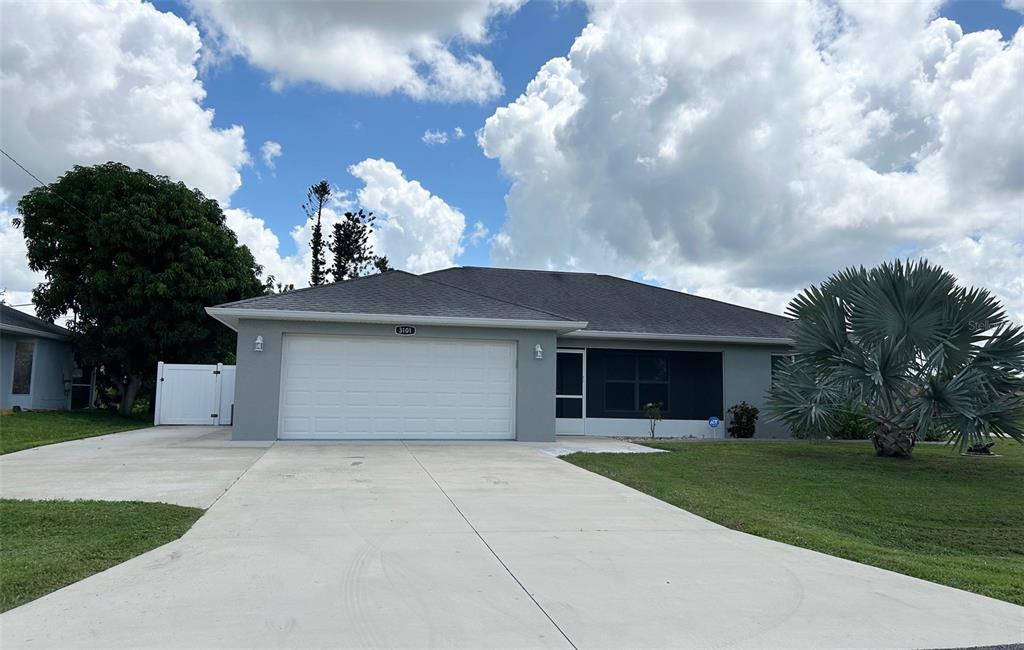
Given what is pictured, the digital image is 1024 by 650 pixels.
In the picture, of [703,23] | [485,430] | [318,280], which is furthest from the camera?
[318,280]

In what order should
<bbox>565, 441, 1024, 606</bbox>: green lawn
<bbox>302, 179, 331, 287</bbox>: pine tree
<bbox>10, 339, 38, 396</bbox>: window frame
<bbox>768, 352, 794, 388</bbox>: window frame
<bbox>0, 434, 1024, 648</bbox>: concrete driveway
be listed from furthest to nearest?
<bbox>302, 179, 331, 287</bbox>: pine tree → <bbox>10, 339, 38, 396</bbox>: window frame → <bbox>768, 352, 794, 388</bbox>: window frame → <bbox>565, 441, 1024, 606</bbox>: green lawn → <bbox>0, 434, 1024, 648</bbox>: concrete driveway

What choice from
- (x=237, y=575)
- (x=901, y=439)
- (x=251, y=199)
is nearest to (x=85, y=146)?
(x=251, y=199)

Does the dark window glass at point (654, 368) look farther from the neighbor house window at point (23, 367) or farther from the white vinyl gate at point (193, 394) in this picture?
the neighbor house window at point (23, 367)

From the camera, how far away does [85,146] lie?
20797 mm

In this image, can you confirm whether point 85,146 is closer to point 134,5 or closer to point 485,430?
point 134,5

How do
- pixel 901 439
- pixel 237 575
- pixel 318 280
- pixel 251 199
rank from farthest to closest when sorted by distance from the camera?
pixel 318 280
pixel 251 199
pixel 901 439
pixel 237 575

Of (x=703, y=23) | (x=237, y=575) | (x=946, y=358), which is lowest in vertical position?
(x=237, y=575)

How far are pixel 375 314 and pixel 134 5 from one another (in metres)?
8.73

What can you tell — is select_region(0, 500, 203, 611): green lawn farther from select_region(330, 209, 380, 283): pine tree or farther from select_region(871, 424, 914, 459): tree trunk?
select_region(330, 209, 380, 283): pine tree

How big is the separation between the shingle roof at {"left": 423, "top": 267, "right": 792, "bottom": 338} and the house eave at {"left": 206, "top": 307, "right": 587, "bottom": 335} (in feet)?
8.94

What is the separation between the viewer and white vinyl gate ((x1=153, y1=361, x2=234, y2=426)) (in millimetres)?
19203

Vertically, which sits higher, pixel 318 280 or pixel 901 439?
pixel 318 280

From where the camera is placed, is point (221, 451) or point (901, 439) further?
point (901, 439)

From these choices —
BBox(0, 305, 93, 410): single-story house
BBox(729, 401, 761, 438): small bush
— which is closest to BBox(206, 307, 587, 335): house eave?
BBox(729, 401, 761, 438): small bush
